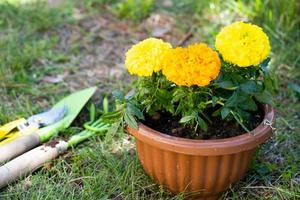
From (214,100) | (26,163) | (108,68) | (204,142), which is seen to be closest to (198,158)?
(204,142)

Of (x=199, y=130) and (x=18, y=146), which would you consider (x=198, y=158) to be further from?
(x=18, y=146)

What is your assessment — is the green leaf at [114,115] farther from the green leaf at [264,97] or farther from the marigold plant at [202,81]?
the green leaf at [264,97]

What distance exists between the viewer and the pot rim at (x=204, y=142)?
1.58 metres

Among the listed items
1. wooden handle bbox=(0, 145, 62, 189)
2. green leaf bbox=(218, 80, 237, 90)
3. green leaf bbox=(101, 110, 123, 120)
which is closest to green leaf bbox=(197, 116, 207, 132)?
green leaf bbox=(218, 80, 237, 90)

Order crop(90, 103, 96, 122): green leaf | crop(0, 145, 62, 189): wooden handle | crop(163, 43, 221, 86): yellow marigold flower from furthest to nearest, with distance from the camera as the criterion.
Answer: crop(90, 103, 96, 122): green leaf < crop(0, 145, 62, 189): wooden handle < crop(163, 43, 221, 86): yellow marigold flower

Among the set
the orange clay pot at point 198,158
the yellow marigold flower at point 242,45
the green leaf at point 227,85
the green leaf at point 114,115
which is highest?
the yellow marigold flower at point 242,45

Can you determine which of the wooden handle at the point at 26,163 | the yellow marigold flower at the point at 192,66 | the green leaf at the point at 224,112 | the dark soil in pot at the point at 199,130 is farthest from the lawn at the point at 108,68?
the yellow marigold flower at the point at 192,66

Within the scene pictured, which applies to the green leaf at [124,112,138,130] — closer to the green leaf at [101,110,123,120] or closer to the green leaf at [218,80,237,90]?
the green leaf at [101,110,123,120]

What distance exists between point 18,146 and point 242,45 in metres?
0.91

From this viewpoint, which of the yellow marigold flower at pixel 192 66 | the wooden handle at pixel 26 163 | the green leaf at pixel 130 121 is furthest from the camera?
the wooden handle at pixel 26 163

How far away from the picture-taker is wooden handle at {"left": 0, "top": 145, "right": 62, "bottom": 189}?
6.00 ft

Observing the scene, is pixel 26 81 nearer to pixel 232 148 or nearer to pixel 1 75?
pixel 1 75

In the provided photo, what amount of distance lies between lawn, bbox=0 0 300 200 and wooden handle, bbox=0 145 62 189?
1.1 inches

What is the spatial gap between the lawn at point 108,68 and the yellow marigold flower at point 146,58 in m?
0.44
